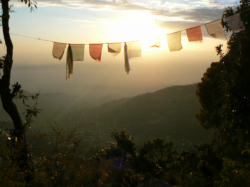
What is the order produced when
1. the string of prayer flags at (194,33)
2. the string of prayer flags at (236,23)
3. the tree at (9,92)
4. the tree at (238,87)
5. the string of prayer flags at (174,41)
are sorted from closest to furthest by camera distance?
the tree at (9,92)
the string of prayer flags at (236,23)
the string of prayer flags at (174,41)
the string of prayer flags at (194,33)
the tree at (238,87)

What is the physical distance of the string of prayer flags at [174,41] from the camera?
9.26 meters

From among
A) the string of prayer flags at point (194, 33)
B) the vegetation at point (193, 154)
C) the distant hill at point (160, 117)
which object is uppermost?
the string of prayer flags at point (194, 33)

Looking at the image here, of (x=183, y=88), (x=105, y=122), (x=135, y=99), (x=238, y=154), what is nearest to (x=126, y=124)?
(x=105, y=122)

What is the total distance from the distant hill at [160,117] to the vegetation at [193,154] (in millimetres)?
86965

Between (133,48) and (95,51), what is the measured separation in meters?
1.65

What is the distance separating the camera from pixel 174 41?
9.33 metres

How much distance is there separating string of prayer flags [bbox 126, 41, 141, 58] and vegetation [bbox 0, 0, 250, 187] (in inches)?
159

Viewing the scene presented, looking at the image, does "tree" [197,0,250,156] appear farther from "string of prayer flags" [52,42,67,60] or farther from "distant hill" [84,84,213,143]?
"distant hill" [84,84,213,143]

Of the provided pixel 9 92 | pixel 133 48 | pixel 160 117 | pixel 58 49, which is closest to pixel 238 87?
pixel 133 48

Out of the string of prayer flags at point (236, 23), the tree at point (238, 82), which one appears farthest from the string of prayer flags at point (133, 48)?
the tree at point (238, 82)

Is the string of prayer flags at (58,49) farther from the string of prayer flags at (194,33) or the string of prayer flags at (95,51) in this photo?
the string of prayer flags at (194,33)

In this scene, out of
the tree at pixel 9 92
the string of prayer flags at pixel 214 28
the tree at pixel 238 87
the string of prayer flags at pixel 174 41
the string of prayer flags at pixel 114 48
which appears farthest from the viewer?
the tree at pixel 238 87

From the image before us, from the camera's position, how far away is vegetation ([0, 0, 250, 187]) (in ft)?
20.9

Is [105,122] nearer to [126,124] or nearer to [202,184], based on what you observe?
[126,124]
